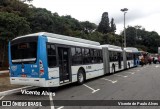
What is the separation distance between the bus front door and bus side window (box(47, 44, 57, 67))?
75cm

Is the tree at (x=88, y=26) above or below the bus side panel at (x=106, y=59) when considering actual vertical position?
above

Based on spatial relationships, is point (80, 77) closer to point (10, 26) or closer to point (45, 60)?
point (45, 60)

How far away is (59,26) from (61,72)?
3070 cm

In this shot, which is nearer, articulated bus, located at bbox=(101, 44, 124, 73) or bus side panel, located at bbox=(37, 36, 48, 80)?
bus side panel, located at bbox=(37, 36, 48, 80)

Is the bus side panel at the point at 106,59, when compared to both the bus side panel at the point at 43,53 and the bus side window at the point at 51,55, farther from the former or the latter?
the bus side panel at the point at 43,53

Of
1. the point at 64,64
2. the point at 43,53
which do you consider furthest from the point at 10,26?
the point at 43,53

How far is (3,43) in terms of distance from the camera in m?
29.9

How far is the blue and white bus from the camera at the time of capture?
38.4ft

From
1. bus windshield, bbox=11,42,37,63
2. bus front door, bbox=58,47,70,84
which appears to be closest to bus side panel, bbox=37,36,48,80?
bus windshield, bbox=11,42,37,63

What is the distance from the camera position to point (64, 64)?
1383 cm

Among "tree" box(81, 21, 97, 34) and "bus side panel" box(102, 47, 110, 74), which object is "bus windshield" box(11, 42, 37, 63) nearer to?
"bus side panel" box(102, 47, 110, 74)

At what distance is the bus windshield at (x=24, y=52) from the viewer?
1203 cm

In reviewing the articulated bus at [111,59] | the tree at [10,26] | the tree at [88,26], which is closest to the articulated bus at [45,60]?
the articulated bus at [111,59]

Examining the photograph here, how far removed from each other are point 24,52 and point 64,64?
8.02 feet
